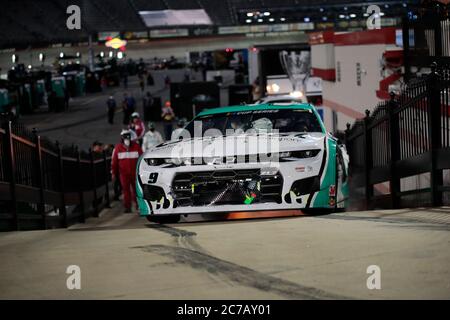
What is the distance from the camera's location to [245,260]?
6.37 meters

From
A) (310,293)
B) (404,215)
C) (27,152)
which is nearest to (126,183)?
(27,152)

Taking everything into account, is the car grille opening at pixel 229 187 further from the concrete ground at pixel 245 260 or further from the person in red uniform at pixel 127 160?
the person in red uniform at pixel 127 160

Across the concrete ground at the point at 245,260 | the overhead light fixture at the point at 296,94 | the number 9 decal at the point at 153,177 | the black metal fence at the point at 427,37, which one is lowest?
the overhead light fixture at the point at 296,94

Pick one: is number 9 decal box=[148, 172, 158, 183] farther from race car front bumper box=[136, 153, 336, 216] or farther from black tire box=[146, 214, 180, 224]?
black tire box=[146, 214, 180, 224]

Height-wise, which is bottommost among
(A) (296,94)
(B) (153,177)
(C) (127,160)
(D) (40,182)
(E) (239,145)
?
(A) (296,94)

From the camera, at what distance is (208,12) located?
3487 inches

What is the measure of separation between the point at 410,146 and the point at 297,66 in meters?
27.8

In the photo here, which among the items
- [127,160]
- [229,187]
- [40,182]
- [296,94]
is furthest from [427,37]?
[296,94]

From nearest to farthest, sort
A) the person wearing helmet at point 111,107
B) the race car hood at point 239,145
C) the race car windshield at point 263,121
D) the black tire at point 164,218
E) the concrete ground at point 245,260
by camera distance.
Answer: the concrete ground at point 245,260
the race car hood at point 239,145
the black tire at point 164,218
the race car windshield at point 263,121
the person wearing helmet at point 111,107

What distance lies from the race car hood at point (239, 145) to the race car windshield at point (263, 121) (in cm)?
71

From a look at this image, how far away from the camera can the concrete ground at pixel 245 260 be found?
537 cm

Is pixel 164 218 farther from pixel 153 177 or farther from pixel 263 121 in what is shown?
pixel 263 121

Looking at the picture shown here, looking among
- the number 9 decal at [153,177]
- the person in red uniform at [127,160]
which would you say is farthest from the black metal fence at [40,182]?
the number 9 decal at [153,177]
